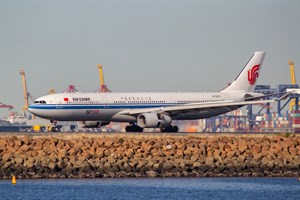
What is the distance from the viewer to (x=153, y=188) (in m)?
55.1

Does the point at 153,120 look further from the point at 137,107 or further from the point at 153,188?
the point at 153,188

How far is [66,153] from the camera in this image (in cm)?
6378

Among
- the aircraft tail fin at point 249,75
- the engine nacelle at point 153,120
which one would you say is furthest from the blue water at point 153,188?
the aircraft tail fin at point 249,75

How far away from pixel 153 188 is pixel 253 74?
4361 centimetres

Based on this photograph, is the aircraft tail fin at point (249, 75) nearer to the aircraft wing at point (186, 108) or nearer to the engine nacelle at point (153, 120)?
the aircraft wing at point (186, 108)

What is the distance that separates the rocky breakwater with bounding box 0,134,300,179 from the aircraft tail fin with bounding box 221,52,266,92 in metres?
24.9

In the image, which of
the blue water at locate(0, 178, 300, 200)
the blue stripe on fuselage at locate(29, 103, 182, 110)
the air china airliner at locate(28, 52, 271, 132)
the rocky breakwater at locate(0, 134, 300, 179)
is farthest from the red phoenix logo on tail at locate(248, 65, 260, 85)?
the blue water at locate(0, 178, 300, 200)

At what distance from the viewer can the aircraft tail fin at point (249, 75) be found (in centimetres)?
9525

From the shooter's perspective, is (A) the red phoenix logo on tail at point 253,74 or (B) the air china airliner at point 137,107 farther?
(A) the red phoenix logo on tail at point 253,74

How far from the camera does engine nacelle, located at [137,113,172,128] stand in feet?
273

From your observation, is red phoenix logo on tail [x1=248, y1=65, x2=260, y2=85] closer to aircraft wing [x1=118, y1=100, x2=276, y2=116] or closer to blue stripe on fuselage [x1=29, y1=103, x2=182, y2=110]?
aircraft wing [x1=118, y1=100, x2=276, y2=116]

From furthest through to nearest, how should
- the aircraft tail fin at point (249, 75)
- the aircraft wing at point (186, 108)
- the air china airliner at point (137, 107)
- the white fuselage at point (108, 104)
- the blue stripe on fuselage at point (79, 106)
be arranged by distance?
the aircraft tail fin at point (249, 75) → the aircraft wing at point (186, 108) → the air china airliner at point (137, 107) → the white fuselage at point (108, 104) → the blue stripe on fuselage at point (79, 106)

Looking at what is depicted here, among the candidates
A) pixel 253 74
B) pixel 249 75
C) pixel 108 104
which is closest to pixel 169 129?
pixel 108 104

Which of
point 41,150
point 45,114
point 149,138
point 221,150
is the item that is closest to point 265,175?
point 221,150
